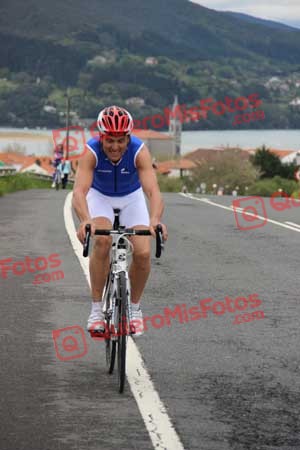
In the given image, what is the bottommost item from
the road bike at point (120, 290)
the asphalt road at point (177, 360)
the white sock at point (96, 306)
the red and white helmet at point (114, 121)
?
the asphalt road at point (177, 360)

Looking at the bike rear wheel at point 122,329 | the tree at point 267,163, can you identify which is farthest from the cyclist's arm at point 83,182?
the tree at point 267,163

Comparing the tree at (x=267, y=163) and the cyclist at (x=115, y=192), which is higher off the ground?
the cyclist at (x=115, y=192)

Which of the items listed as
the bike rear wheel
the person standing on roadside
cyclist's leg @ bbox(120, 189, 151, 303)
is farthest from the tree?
the bike rear wheel

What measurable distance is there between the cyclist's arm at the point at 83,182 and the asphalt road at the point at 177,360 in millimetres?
1062

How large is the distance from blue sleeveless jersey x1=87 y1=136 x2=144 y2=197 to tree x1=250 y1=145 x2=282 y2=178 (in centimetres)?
12549

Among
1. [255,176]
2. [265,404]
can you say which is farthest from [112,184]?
[255,176]

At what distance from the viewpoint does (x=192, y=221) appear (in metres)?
20.8

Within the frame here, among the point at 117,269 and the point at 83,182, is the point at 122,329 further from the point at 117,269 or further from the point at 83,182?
the point at 83,182

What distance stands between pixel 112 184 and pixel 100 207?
17cm

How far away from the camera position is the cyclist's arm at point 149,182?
7.10 m

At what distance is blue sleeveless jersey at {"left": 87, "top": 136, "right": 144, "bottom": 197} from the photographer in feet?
23.7

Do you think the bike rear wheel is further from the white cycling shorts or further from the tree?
the tree

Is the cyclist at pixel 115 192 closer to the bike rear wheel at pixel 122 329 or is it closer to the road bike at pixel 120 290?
the road bike at pixel 120 290

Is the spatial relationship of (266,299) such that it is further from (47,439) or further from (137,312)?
(47,439)
